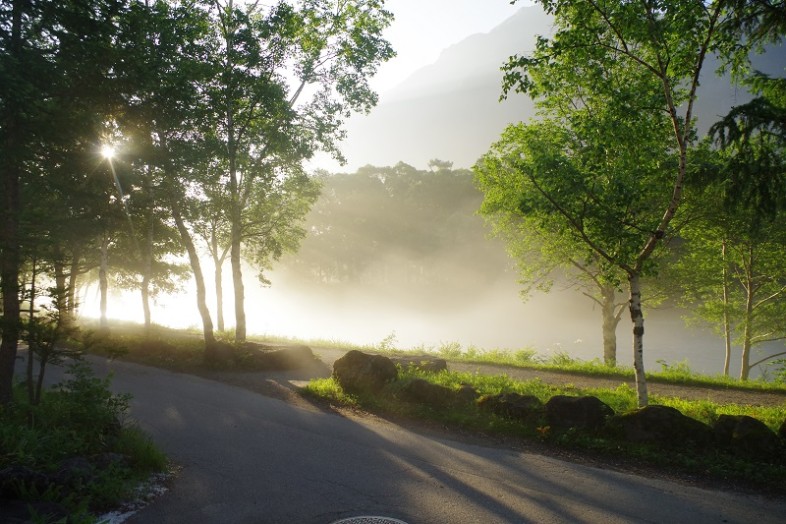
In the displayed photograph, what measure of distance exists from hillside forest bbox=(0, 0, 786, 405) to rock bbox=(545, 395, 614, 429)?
4.86ft

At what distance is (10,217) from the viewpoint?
32.0ft

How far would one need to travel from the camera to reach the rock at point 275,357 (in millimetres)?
16688

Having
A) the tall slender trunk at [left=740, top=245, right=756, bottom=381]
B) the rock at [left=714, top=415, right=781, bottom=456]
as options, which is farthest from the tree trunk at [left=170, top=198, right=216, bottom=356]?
the tall slender trunk at [left=740, top=245, right=756, bottom=381]

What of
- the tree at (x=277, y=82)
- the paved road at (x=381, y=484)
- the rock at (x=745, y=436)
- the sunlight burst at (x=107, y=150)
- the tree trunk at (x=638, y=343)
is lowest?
the paved road at (x=381, y=484)

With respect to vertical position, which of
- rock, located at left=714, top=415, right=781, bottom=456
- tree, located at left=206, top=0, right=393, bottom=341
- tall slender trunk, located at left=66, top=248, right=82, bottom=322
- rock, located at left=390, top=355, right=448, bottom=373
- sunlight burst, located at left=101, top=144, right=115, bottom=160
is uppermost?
tree, located at left=206, top=0, right=393, bottom=341

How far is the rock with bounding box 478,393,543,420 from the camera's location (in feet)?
34.3

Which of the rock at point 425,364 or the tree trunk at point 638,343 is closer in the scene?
the tree trunk at point 638,343

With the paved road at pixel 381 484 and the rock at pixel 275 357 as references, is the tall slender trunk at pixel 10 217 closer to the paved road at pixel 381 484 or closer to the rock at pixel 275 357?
the paved road at pixel 381 484

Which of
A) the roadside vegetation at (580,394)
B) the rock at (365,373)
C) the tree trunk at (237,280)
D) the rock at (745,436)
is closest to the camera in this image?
the roadside vegetation at (580,394)

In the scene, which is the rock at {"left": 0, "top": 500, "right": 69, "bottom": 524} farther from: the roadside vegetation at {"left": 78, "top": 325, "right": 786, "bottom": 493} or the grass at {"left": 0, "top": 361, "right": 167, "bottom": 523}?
the roadside vegetation at {"left": 78, "top": 325, "right": 786, "bottom": 493}

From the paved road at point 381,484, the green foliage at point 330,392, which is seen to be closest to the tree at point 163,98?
the green foliage at point 330,392

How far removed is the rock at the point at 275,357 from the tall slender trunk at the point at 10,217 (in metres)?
7.21

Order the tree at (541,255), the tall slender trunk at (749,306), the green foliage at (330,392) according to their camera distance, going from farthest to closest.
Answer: the tree at (541,255), the tall slender trunk at (749,306), the green foliage at (330,392)

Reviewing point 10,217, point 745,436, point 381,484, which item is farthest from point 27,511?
point 745,436
